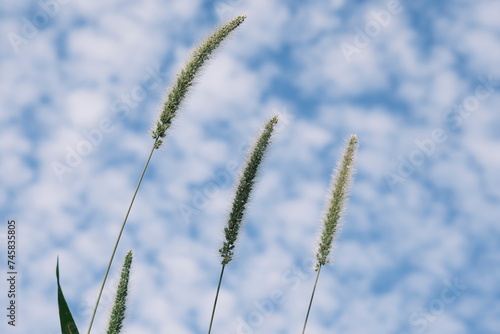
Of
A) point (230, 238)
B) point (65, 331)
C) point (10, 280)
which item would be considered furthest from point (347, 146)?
point (10, 280)

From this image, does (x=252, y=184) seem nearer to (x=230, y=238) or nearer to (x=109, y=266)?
(x=230, y=238)

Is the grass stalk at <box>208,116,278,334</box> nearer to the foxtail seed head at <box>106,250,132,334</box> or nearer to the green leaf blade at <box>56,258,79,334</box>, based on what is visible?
the foxtail seed head at <box>106,250,132,334</box>

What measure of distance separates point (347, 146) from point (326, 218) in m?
0.91

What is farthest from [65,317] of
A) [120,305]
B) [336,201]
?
[336,201]

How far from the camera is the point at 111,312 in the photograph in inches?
210

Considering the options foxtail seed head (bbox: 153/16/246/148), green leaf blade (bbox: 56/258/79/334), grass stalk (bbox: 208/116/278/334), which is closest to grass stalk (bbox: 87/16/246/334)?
foxtail seed head (bbox: 153/16/246/148)

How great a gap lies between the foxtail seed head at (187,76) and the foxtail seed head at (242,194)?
100 centimetres

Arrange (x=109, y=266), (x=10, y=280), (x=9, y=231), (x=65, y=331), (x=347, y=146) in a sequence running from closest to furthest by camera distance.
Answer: (x=65, y=331) → (x=109, y=266) → (x=347, y=146) → (x=10, y=280) → (x=9, y=231)

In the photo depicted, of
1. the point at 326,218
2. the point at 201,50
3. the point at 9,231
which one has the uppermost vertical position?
the point at 201,50

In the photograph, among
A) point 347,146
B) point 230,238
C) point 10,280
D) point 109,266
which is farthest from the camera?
point 10,280

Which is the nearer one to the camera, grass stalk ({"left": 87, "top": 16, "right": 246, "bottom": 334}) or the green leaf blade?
the green leaf blade

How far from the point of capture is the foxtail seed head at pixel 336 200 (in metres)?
5.59

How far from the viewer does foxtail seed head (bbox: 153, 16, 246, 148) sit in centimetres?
601

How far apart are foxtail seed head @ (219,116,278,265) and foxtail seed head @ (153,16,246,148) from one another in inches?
39.3
